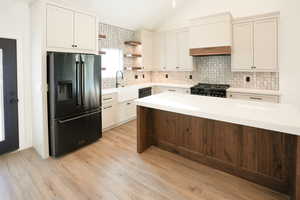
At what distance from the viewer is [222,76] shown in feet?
15.3

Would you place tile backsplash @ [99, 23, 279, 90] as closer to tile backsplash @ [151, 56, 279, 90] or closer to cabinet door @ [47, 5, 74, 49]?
tile backsplash @ [151, 56, 279, 90]

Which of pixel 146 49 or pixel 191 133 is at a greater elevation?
pixel 146 49

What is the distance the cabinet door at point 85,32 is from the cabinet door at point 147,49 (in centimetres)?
208

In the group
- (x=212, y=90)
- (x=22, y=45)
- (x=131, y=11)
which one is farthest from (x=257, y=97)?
(x=22, y=45)

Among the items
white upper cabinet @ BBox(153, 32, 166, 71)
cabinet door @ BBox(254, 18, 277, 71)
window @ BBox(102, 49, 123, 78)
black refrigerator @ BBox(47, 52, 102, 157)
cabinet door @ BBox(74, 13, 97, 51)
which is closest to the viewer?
black refrigerator @ BBox(47, 52, 102, 157)

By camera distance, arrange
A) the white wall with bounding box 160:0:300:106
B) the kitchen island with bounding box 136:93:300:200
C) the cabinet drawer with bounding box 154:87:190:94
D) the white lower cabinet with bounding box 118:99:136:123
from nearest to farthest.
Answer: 1. the kitchen island with bounding box 136:93:300:200
2. the white wall with bounding box 160:0:300:106
3. the white lower cabinet with bounding box 118:99:136:123
4. the cabinet drawer with bounding box 154:87:190:94

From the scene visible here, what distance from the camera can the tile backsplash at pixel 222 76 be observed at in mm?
4102

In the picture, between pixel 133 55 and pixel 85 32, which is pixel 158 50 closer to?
pixel 133 55

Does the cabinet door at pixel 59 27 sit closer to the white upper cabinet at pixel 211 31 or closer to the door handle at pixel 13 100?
the door handle at pixel 13 100

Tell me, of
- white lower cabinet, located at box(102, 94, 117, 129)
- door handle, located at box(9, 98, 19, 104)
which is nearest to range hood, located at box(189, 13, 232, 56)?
white lower cabinet, located at box(102, 94, 117, 129)

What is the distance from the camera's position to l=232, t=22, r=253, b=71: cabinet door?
3.97m

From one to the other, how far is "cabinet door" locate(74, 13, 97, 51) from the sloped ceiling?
45cm

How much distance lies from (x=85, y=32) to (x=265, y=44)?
367cm

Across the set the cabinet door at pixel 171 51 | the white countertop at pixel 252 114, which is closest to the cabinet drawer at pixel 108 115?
the white countertop at pixel 252 114
